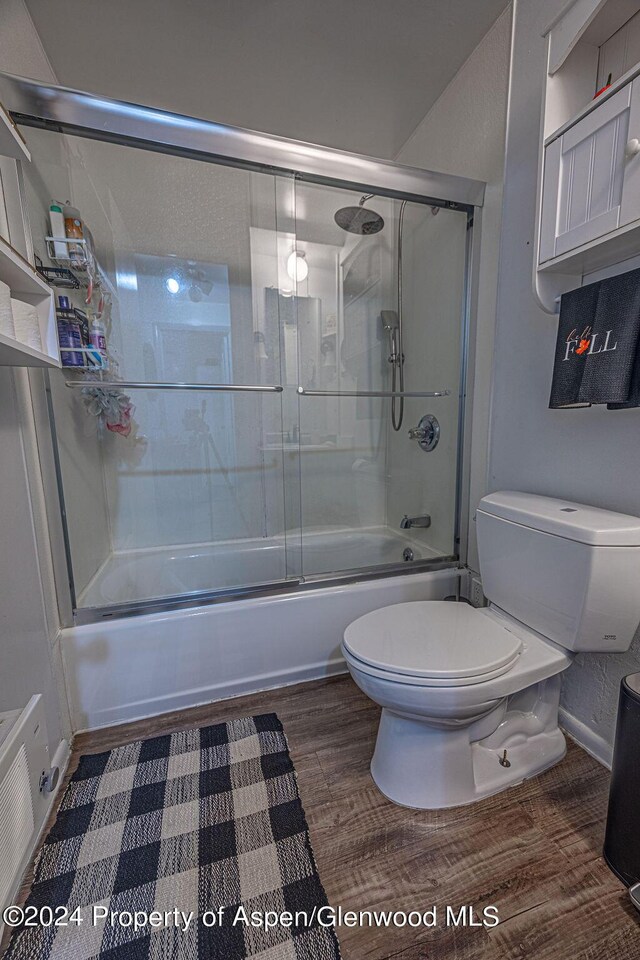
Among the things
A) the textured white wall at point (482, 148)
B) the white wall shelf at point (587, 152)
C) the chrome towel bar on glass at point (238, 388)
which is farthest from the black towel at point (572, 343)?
the chrome towel bar on glass at point (238, 388)

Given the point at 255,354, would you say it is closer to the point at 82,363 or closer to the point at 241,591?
the point at 82,363

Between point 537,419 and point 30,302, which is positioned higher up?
point 30,302

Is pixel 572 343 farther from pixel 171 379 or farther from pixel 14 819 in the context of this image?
pixel 14 819

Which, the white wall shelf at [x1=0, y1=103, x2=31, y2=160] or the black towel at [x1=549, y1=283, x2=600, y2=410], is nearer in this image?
the white wall shelf at [x1=0, y1=103, x2=31, y2=160]

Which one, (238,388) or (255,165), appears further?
(238,388)

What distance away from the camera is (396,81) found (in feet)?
5.38

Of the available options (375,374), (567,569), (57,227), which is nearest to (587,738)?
(567,569)

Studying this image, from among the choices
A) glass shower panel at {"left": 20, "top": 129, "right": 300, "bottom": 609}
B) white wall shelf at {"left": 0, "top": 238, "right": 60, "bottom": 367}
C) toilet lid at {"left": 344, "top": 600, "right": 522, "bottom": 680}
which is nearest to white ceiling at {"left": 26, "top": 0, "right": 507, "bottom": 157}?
glass shower panel at {"left": 20, "top": 129, "right": 300, "bottom": 609}

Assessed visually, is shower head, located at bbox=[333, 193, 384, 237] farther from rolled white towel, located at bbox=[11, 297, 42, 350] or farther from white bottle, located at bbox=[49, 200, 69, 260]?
rolled white towel, located at bbox=[11, 297, 42, 350]

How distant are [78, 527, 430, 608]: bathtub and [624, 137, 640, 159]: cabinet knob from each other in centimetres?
147

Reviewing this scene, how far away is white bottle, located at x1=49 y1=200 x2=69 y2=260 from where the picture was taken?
1274mm

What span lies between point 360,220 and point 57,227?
4.08 feet

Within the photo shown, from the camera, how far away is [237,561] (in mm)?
1826

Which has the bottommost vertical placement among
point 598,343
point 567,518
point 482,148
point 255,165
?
point 567,518
